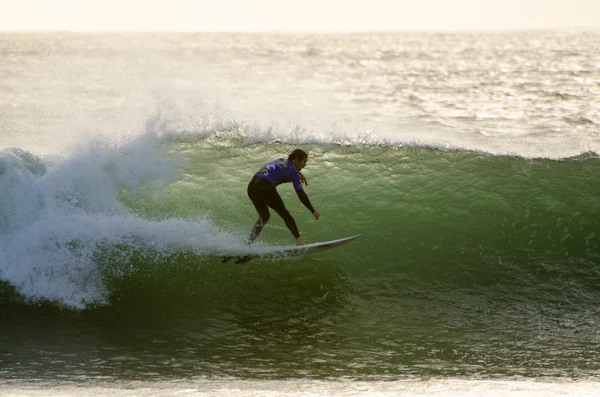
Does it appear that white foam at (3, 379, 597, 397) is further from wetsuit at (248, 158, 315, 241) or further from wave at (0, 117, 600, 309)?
wetsuit at (248, 158, 315, 241)

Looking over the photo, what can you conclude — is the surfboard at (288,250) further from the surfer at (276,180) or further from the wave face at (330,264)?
the wave face at (330,264)

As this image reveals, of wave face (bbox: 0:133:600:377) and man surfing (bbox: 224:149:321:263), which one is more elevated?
man surfing (bbox: 224:149:321:263)

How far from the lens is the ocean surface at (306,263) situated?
7055mm

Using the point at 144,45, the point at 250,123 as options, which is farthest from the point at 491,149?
the point at 144,45

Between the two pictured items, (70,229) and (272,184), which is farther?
(70,229)

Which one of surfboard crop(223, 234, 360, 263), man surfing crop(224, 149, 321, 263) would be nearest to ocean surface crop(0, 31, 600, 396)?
surfboard crop(223, 234, 360, 263)

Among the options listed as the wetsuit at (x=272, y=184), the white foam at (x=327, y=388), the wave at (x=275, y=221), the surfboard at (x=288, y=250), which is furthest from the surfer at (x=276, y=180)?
the white foam at (x=327, y=388)

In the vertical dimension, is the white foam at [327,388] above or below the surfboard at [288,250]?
below

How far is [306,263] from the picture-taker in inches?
372

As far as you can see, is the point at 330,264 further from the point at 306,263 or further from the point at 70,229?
the point at 70,229

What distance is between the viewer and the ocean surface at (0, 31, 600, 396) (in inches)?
278

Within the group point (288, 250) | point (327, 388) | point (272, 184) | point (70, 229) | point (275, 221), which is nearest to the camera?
point (327, 388)

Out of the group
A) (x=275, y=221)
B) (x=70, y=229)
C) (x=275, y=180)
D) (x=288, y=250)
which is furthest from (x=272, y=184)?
(x=70, y=229)

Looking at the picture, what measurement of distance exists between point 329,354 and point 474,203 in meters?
4.62
